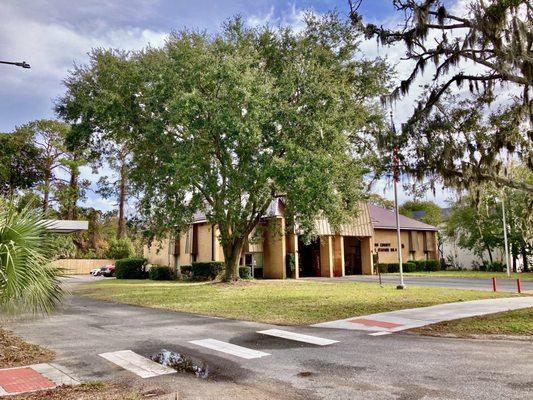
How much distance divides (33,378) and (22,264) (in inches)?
68.6

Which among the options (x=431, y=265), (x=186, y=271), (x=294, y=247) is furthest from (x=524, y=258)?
(x=186, y=271)

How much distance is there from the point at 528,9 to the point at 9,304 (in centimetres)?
1271

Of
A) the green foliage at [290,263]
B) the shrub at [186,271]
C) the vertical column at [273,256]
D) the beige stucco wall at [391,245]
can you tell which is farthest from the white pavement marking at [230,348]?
the beige stucco wall at [391,245]

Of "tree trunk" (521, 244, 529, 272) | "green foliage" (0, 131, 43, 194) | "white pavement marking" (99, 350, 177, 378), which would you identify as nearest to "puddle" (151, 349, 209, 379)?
"white pavement marking" (99, 350, 177, 378)

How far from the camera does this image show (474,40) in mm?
12453

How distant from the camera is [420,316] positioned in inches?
518

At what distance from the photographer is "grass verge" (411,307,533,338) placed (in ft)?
34.1

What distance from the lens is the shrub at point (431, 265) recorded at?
46.1 m

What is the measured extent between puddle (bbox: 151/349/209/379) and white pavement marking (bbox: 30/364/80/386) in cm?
151

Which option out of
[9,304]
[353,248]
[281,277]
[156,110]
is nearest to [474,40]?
[9,304]

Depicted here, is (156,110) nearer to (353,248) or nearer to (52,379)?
(52,379)

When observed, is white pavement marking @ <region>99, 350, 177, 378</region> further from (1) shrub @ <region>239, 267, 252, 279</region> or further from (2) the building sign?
(2) the building sign

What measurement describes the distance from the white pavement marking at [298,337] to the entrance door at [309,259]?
95.5 feet

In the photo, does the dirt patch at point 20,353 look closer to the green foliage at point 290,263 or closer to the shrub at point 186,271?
the shrub at point 186,271
